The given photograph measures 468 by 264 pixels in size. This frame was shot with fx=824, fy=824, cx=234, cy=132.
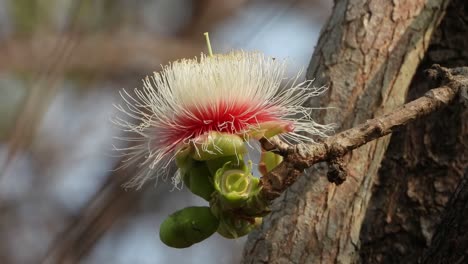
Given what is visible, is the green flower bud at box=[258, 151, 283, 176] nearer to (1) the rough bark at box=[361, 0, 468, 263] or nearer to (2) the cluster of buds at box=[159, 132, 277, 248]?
(2) the cluster of buds at box=[159, 132, 277, 248]

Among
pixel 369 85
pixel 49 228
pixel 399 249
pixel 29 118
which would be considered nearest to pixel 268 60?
pixel 369 85

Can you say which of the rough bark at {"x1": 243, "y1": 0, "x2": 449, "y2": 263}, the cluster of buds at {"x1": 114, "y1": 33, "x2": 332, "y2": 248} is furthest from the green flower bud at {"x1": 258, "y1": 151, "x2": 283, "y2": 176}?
the rough bark at {"x1": 243, "y1": 0, "x2": 449, "y2": 263}

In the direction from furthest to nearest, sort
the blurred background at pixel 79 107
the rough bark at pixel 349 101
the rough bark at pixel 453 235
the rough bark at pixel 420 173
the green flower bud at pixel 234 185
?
the blurred background at pixel 79 107 → the rough bark at pixel 420 173 → the rough bark at pixel 349 101 → the rough bark at pixel 453 235 → the green flower bud at pixel 234 185

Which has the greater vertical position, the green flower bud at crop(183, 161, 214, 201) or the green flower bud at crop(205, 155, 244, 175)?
the green flower bud at crop(205, 155, 244, 175)

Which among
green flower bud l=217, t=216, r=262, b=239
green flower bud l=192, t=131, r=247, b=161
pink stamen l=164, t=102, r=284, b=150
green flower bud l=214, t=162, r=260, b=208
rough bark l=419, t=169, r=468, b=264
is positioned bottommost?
rough bark l=419, t=169, r=468, b=264

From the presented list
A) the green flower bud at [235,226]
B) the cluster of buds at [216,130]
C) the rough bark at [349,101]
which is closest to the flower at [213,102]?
the cluster of buds at [216,130]

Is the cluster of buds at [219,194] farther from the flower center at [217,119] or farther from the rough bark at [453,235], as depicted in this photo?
the rough bark at [453,235]
